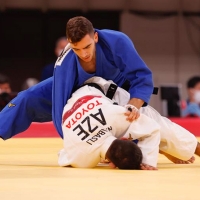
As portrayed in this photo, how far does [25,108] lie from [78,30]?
89cm

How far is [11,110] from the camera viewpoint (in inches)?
183

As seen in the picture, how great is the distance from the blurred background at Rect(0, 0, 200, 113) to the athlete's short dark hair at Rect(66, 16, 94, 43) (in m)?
7.34

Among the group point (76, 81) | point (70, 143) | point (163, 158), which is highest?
point (76, 81)

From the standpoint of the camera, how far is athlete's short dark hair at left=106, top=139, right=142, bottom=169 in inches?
148

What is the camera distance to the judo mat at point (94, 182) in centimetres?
284

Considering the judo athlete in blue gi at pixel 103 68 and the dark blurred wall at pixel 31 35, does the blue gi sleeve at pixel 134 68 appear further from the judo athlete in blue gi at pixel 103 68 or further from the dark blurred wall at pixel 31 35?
the dark blurred wall at pixel 31 35

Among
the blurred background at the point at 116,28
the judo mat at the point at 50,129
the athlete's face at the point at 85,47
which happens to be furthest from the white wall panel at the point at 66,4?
the athlete's face at the point at 85,47

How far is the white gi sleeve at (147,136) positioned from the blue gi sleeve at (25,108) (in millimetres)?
828

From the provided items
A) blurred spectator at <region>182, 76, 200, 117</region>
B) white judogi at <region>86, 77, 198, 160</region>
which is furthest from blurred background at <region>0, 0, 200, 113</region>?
white judogi at <region>86, 77, 198, 160</region>

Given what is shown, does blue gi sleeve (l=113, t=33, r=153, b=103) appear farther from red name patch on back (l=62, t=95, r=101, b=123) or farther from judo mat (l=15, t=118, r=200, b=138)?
judo mat (l=15, t=118, r=200, b=138)

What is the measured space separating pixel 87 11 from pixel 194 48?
1.89 m

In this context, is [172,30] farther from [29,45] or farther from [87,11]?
[29,45]

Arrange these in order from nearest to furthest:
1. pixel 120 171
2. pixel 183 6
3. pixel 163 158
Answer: pixel 120 171 → pixel 163 158 → pixel 183 6

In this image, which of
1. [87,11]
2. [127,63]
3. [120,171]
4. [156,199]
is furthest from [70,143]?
[87,11]
